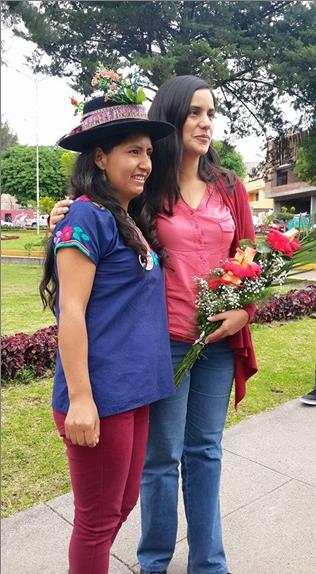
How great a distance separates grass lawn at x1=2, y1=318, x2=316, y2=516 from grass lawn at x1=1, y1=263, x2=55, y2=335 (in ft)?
3.43

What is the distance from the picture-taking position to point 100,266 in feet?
4.82

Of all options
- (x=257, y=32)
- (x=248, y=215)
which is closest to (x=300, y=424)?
(x=248, y=215)

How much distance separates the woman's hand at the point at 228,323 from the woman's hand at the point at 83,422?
1.71 feet

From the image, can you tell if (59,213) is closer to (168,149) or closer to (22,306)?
(168,149)

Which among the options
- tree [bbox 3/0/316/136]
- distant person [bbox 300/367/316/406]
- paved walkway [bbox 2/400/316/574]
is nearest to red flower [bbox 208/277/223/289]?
paved walkway [bbox 2/400/316/574]

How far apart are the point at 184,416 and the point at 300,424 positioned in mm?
2086

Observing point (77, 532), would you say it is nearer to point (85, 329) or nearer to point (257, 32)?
point (85, 329)

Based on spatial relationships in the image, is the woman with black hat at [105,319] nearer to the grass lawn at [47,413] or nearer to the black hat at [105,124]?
the black hat at [105,124]

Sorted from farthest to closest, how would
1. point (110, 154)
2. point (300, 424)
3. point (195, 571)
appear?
point (300, 424)
point (195, 571)
point (110, 154)

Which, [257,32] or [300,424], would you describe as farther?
[257,32]

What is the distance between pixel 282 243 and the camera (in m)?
1.83

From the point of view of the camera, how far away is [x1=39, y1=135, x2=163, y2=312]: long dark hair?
1518mm

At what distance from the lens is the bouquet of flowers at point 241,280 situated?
176 centimetres

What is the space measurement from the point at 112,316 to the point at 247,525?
147cm
